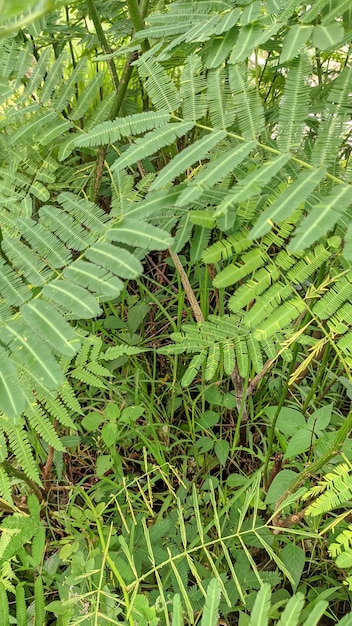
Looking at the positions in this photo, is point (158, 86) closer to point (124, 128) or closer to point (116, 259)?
point (124, 128)

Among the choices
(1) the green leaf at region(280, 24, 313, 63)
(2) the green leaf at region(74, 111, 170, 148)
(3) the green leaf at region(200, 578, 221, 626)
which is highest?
(2) the green leaf at region(74, 111, 170, 148)

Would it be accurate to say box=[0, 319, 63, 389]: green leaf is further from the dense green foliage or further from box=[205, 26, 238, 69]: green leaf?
box=[205, 26, 238, 69]: green leaf

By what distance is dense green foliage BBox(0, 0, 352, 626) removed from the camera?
94 centimetres

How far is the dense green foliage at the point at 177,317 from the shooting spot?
942 mm

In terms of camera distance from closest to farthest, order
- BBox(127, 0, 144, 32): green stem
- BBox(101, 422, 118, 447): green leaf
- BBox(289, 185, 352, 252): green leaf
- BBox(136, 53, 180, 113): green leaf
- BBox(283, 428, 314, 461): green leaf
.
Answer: BBox(289, 185, 352, 252): green leaf → BBox(136, 53, 180, 113): green leaf → BBox(127, 0, 144, 32): green stem → BBox(283, 428, 314, 461): green leaf → BBox(101, 422, 118, 447): green leaf

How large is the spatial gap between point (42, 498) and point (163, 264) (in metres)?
0.88

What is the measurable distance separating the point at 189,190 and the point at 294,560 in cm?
94

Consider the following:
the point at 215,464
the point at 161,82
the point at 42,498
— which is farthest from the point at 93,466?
the point at 161,82

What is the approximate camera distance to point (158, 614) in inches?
49.7

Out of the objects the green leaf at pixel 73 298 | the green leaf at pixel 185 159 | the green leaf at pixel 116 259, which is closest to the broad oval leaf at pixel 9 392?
the green leaf at pixel 73 298

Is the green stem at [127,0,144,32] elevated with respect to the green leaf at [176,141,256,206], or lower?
elevated

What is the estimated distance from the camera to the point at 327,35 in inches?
34.6

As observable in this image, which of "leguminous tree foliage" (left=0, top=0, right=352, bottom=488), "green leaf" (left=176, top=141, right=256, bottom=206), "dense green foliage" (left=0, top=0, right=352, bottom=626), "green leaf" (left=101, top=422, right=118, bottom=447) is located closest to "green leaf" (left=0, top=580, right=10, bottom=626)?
"dense green foliage" (left=0, top=0, right=352, bottom=626)

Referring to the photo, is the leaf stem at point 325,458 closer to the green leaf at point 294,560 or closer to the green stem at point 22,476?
the green leaf at point 294,560
